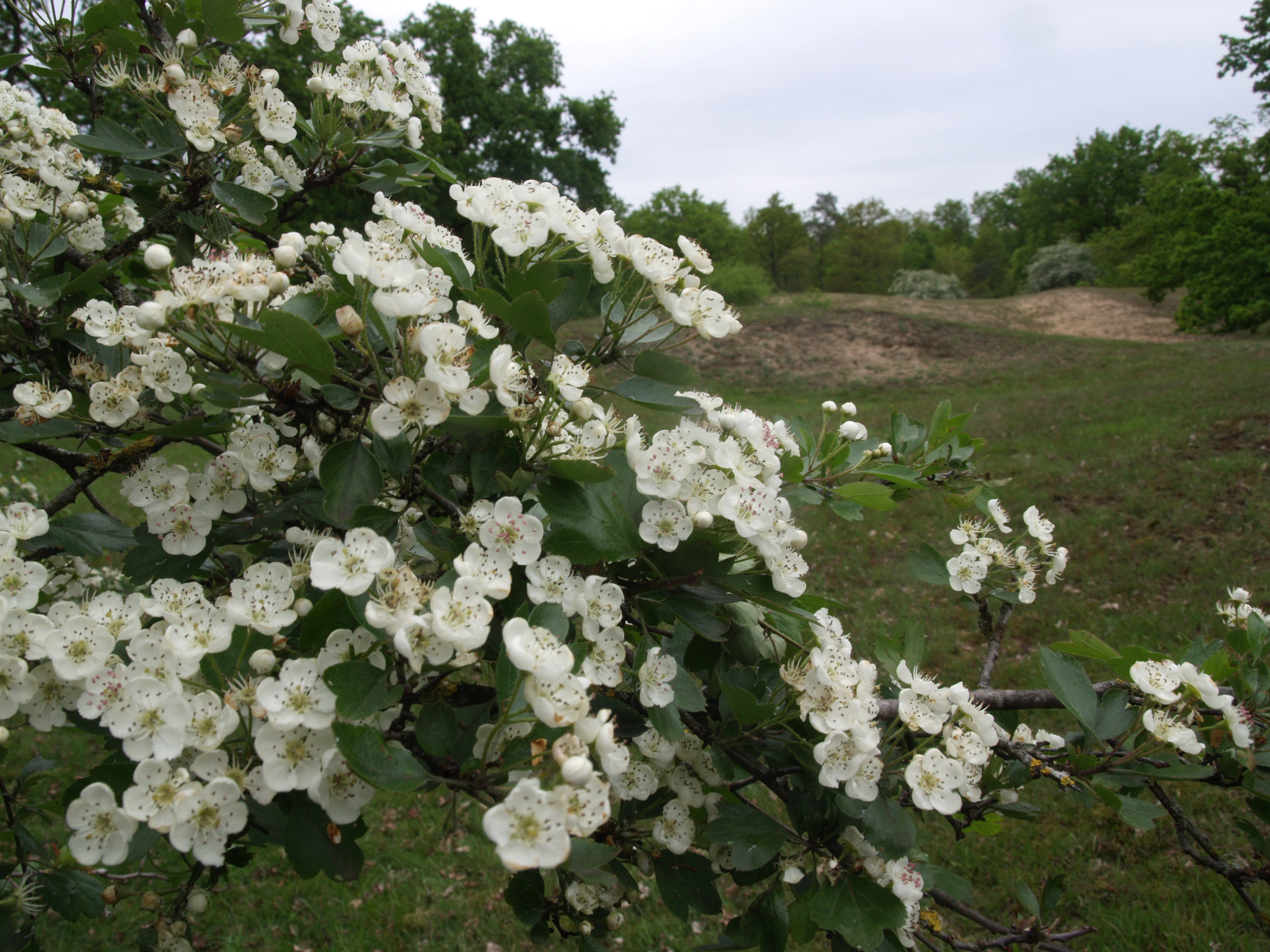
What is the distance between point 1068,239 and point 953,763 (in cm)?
4546

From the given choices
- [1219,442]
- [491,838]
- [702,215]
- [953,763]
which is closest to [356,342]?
[491,838]

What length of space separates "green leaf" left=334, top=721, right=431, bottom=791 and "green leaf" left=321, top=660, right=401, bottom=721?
0.07 feet

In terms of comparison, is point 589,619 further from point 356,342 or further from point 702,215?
point 702,215

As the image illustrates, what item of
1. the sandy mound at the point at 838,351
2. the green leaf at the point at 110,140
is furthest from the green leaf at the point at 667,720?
the sandy mound at the point at 838,351

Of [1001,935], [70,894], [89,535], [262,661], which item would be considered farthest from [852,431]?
[70,894]

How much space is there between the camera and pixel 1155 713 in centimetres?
146

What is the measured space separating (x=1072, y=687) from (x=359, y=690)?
1.40 metres

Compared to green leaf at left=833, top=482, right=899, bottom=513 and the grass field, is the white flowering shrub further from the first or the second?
the grass field

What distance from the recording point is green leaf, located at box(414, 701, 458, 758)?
101cm

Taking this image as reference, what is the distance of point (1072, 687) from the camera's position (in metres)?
1.51

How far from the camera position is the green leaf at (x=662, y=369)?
1.30 meters

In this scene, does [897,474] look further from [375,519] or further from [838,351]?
[838,351]

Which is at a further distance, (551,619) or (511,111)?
(511,111)

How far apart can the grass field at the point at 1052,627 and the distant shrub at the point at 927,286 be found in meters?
20.6
